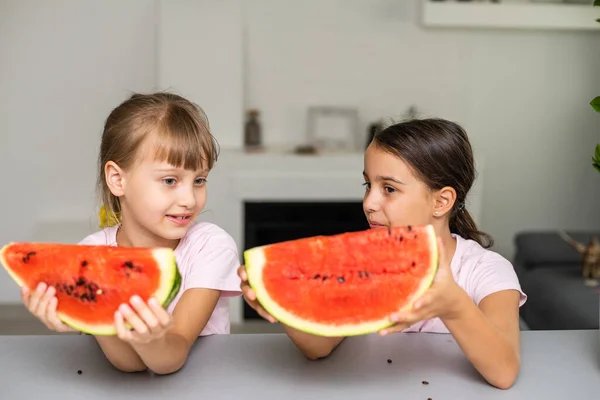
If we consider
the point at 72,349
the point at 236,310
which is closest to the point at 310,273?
the point at 72,349

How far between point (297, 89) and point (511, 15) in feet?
5.06

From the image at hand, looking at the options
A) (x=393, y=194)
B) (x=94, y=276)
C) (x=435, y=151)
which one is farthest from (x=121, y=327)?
(x=435, y=151)

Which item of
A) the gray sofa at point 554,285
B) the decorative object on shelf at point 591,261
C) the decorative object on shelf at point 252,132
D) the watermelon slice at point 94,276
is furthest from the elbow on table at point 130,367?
the decorative object on shelf at point 252,132

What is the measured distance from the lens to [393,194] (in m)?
1.53

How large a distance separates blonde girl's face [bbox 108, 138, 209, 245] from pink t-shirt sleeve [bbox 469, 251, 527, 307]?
1.92 feet

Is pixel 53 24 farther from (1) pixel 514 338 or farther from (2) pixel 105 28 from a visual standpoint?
(1) pixel 514 338

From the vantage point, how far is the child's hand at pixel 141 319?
1008 mm

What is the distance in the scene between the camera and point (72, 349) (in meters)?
1.27

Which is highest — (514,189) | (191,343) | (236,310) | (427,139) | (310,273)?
(427,139)

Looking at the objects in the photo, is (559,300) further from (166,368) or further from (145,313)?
(145,313)

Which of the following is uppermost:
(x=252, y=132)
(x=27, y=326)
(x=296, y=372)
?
(x=252, y=132)

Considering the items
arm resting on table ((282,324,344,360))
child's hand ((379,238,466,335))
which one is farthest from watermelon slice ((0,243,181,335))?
child's hand ((379,238,466,335))

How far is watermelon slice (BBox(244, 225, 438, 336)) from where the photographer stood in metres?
1.10

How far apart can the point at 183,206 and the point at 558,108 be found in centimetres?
439
